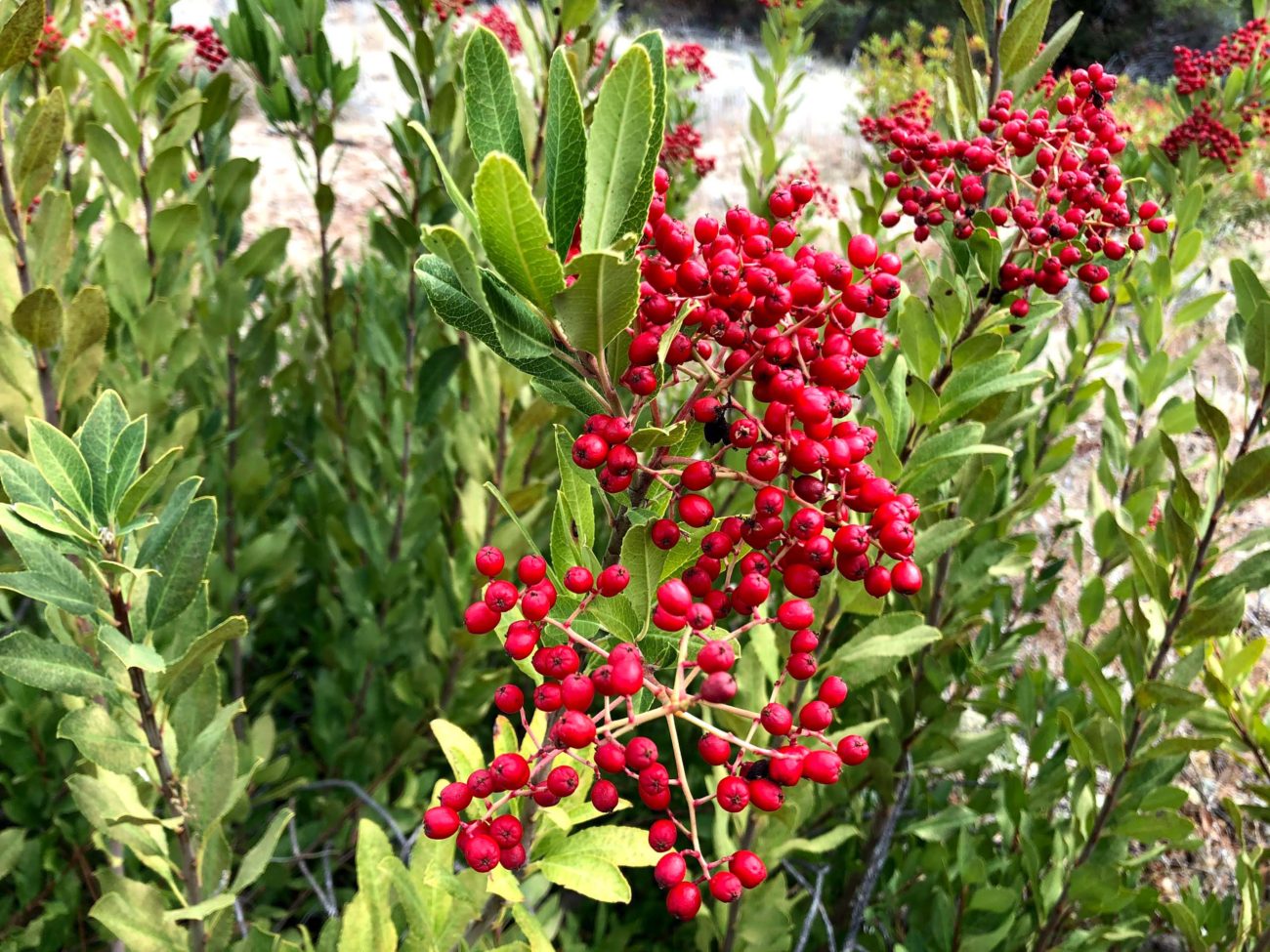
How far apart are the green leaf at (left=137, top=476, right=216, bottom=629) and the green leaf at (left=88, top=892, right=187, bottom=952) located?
37cm

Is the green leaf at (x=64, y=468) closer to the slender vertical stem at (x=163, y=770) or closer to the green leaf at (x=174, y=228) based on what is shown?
the slender vertical stem at (x=163, y=770)

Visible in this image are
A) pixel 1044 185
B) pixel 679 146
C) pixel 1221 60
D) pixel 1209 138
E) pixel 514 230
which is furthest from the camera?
pixel 679 146

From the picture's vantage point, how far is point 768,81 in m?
2.98

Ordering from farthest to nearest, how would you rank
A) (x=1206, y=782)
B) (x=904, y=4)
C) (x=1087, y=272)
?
(x=904, y=4)
(x=1206, y=782)
(x=1087, y=272)

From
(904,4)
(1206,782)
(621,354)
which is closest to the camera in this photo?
(621,354)

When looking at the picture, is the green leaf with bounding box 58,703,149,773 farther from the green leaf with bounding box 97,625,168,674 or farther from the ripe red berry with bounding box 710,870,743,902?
the ripe red berry with bounding box 710,870,743,902

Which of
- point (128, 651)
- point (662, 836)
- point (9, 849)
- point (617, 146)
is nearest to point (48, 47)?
point (9, 849)

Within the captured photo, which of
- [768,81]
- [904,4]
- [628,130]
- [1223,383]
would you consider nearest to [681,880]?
[628,130]

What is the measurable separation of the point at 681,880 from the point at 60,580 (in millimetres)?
693

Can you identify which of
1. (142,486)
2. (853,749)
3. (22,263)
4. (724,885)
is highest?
(22,263)

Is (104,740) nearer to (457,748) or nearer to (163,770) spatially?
(163,770)

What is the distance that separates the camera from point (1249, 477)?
1.39 metres

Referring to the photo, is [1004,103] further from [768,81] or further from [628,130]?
[768,81]

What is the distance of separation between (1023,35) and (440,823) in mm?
1511
